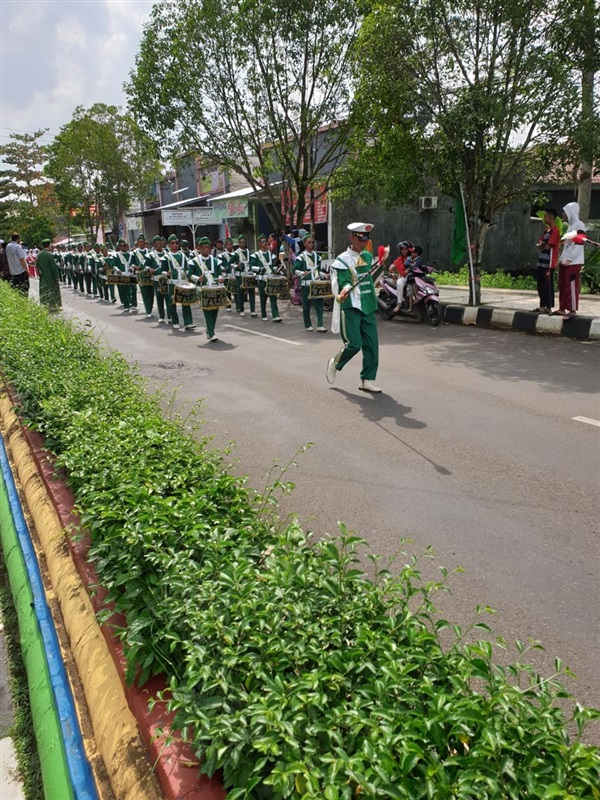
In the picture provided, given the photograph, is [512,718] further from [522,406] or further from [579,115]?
[579,115]

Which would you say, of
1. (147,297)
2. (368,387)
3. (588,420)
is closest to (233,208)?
(147,297)

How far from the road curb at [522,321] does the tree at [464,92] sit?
1.47 meters

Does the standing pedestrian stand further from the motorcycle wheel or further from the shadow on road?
the motorcycle wheel

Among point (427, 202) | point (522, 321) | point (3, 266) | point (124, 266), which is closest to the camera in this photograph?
point (522, 321)

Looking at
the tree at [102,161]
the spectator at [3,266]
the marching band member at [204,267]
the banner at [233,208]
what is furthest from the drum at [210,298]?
the tree at [102,161]

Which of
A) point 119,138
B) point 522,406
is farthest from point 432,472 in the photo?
point 119,138

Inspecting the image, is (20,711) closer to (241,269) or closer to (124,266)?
(241,269)

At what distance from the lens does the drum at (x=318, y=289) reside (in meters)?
11.5

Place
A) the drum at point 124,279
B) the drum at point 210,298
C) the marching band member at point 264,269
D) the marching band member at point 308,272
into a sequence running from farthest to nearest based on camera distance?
1. the drum at point 124,279
2. the marching band member at point 264,269
3. the marching band member at point 308,272
4. the drum at point 210,298

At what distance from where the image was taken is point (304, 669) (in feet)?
5.97

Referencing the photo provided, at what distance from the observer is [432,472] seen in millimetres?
4809

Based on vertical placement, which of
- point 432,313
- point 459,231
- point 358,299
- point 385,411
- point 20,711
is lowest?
point 20,711

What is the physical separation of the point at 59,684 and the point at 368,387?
5.07m

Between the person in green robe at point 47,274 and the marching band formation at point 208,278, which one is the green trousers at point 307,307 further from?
the person in green robe at point 47,274
